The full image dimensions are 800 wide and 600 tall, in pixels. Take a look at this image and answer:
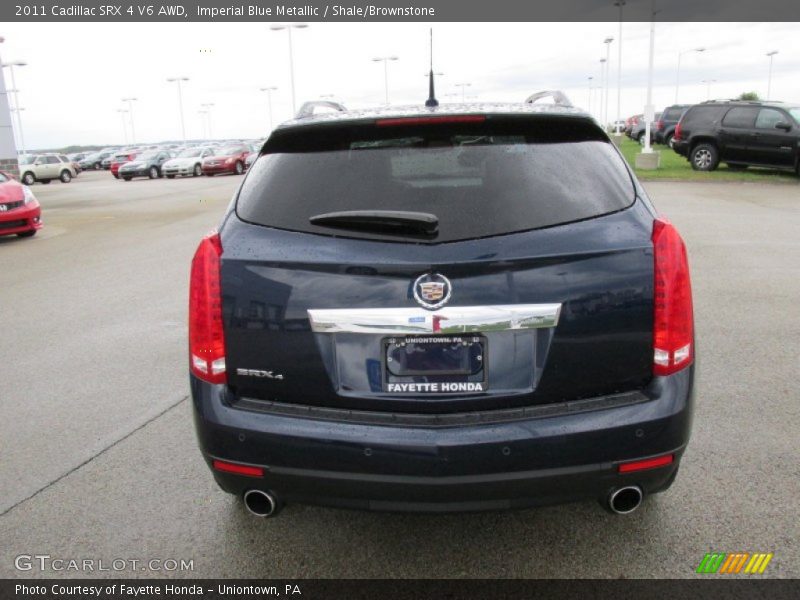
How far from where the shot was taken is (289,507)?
3564mm

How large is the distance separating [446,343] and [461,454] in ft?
1.21

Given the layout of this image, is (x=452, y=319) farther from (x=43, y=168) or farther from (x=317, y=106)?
(x=43, y=168)

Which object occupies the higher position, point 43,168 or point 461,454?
point 461,454

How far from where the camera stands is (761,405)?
4.60 m

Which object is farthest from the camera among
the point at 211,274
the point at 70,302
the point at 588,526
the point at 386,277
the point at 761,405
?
the point at 70,302

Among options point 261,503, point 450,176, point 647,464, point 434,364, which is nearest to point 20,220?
point 261,503

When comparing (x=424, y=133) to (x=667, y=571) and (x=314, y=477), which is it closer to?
(x=314, y=477)

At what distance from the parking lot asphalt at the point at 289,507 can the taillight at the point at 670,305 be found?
540 mm

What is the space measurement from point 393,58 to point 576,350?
64.5m

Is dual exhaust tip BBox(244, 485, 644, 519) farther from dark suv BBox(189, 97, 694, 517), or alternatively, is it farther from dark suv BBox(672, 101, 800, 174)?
dark suv BBox(672, 101, 800, 174)

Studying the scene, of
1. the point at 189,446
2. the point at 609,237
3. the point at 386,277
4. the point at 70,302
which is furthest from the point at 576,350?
the point at 70,302

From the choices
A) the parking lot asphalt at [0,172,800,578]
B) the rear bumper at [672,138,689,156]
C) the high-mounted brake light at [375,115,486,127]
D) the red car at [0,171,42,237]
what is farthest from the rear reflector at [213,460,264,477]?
the rear bumper at [672,138,689,156]

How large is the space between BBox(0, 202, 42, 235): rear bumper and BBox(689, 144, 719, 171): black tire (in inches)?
745

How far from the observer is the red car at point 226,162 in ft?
132
